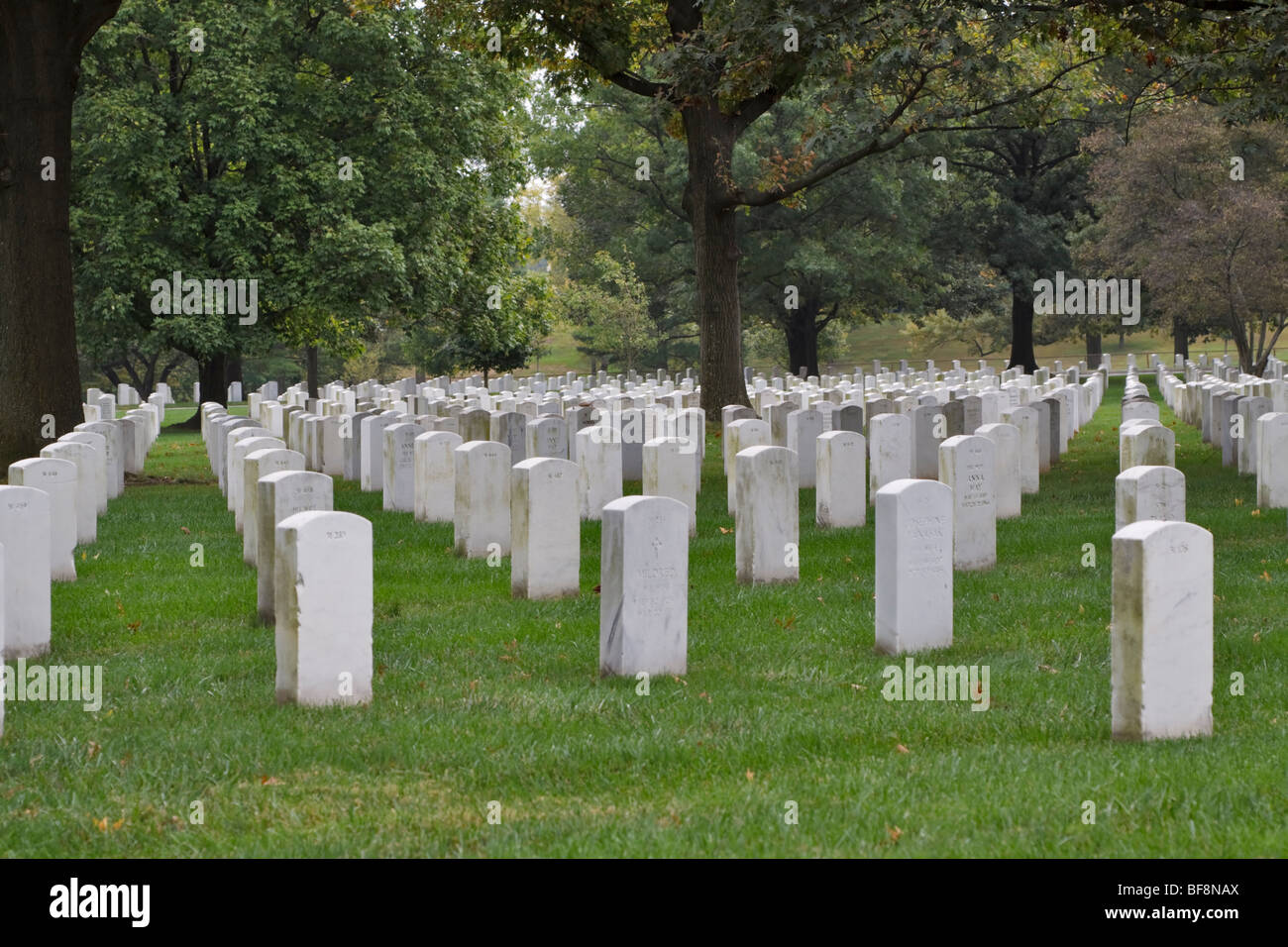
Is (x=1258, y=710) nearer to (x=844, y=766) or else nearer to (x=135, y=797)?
(x=844, y=766)

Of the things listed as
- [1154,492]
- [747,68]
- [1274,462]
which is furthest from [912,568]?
[747,68]

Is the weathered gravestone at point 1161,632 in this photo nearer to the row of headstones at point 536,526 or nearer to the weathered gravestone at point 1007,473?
the row of headstones at point 536,526

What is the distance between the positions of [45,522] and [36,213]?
1015 centimetres

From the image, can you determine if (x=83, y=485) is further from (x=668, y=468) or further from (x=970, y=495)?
(x=970, y=495)

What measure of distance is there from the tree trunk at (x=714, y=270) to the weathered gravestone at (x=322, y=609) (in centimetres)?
1609

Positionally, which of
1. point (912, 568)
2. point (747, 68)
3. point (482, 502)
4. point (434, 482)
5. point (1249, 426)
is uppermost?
point (747, 68)

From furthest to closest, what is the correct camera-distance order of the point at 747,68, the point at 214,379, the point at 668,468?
the point at 214,379 < the point at 747,68 < the point at 668,468

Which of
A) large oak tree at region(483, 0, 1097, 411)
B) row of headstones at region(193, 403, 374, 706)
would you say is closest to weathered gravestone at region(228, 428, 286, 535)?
row of headstones at region(193, 403, 374, 706)

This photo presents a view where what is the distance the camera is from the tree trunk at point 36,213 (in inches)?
682

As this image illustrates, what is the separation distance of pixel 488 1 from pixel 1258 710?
17202mm

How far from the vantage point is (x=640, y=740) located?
6.65 metres

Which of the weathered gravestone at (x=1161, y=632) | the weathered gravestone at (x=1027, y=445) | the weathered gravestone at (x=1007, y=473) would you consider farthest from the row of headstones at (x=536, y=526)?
the weathered gravestone at (x=1027, y=445)

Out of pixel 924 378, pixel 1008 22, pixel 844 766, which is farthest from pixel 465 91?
pixel 844 766

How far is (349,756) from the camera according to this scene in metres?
6.48
